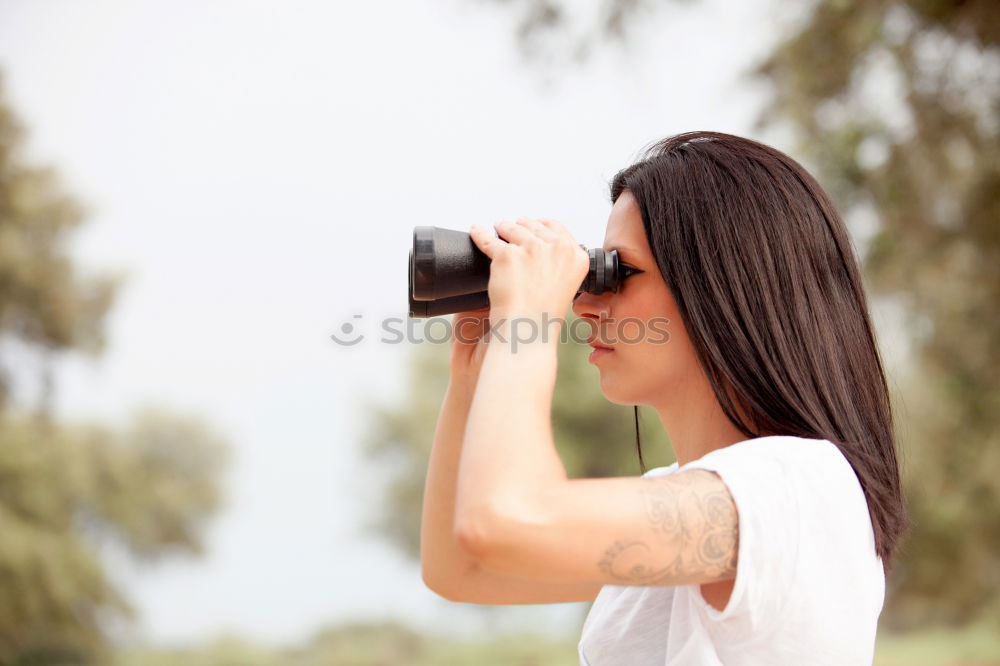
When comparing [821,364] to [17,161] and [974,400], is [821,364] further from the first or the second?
[17,161]

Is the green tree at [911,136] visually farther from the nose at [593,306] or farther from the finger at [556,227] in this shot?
the finger at [556,227]

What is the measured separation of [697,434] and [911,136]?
3579 mm

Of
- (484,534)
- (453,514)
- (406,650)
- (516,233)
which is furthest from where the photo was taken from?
(406,650)

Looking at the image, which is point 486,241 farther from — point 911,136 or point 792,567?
point 911,136

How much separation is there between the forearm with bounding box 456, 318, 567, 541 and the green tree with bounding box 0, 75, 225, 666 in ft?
21.9

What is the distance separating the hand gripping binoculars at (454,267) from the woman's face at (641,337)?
0.08 ft

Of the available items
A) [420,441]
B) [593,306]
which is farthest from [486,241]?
[420,441]

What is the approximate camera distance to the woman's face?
100 cm

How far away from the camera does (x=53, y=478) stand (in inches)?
266

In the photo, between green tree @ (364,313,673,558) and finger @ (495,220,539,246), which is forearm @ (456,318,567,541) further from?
green tree @ (364,313,673,558)

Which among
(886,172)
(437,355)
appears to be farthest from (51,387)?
(886,172)

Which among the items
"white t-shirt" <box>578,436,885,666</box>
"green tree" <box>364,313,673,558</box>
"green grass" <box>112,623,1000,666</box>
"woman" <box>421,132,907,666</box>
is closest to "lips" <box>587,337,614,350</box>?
"woman" <box>421,132,907,666</box>

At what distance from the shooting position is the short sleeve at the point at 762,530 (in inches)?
30.3

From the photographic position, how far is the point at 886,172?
14.1ft
